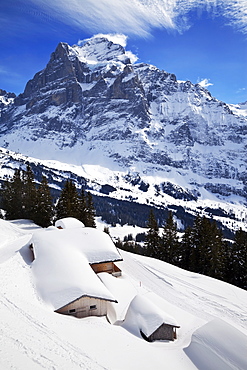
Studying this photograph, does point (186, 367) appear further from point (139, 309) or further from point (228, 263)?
point (228, 263)

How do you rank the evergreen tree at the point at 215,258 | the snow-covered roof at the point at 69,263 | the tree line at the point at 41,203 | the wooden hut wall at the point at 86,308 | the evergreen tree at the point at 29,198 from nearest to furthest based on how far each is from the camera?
the wooden hut wall at the point at 86,308 → the snow-covered roof at the point at 69,263 → the evergreen tree at the point at 215,258 → the tree line at the point at 41,203 → the evergreen tree at the point at 29,198

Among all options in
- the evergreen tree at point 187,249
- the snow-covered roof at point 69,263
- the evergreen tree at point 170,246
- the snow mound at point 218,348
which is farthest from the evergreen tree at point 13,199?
the snow mound at point 218,348

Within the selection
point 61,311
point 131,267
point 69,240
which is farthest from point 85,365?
point 131,267

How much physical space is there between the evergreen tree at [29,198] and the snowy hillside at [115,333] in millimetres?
19690

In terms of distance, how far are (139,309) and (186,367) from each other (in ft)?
19.4

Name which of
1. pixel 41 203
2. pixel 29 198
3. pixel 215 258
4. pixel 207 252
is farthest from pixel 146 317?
pixel 29 198

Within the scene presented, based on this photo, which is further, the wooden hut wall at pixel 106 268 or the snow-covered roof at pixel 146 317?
the wooden hut wall at pixel 106 268

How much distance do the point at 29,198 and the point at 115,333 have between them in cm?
3834

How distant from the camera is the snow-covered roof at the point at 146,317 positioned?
1931 centimetres

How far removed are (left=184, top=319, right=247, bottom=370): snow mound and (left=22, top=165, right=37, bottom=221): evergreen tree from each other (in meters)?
38.2

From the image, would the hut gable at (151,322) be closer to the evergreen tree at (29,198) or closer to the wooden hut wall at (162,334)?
the wooden hut wall at (162,334)

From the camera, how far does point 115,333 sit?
1752 centimetres

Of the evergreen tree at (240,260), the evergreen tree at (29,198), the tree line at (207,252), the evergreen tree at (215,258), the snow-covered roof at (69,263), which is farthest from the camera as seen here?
the evergreen tree at (29,198)

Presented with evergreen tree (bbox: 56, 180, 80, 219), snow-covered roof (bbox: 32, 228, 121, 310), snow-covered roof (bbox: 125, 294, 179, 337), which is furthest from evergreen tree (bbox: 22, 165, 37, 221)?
snow-covered roof (bbox: 125, 294, 179, 337)
